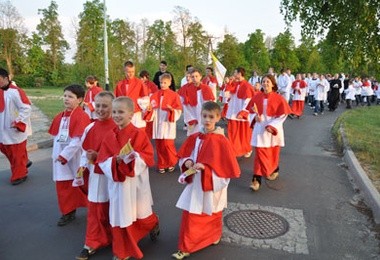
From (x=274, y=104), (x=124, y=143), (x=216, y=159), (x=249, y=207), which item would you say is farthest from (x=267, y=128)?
(x=124, y=143)

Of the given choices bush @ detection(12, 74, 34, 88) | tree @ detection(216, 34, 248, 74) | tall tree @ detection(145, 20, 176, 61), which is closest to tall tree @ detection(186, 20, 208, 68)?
tree @ detection(216, 34, 248, 74)

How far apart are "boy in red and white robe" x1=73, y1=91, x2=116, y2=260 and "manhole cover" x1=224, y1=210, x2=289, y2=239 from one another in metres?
1.75

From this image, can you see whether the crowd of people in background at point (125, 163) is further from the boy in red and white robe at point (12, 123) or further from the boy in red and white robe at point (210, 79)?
the boy in red and white robe at point (210, 79)

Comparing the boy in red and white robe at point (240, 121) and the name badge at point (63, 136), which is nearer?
the name badge at point (63, 136)

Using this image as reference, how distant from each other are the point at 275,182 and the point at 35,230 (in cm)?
436

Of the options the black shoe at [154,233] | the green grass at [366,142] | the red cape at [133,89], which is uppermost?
the red cape at [133,89]

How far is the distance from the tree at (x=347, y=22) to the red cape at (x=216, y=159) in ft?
13.1

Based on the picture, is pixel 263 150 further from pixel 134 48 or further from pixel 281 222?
pixel 134 48

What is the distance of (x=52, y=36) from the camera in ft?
179

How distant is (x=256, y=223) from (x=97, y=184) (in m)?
2.34

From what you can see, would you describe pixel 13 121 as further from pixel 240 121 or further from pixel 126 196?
pixel 240 121

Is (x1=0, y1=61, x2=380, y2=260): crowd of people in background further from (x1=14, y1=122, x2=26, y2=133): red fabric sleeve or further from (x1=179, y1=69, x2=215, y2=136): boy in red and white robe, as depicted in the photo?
(x1=179, y1=69, x2=215, y2=136): boy in red and white robe

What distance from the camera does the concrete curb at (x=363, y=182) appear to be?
5726 mm

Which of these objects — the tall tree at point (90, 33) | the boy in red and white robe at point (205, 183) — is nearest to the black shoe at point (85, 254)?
the boy in red and white robe at point (205, 183)
